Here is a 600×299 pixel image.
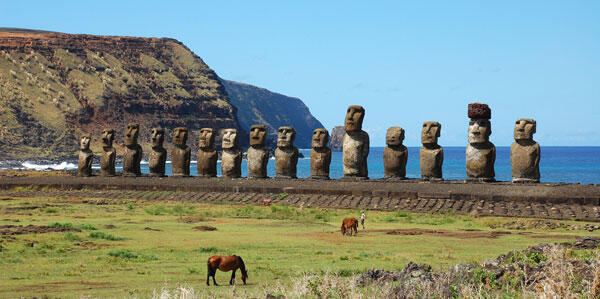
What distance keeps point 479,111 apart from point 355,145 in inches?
178

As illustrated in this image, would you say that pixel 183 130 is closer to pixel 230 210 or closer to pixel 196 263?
pixel 230 210

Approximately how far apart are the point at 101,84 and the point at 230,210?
322 ft

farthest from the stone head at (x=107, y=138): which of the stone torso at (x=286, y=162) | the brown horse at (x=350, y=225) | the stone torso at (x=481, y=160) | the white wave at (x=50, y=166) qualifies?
the white wave at (x=50, y=166)

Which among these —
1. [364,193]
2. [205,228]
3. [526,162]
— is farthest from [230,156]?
[205,228]

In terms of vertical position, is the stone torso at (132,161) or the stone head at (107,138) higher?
the stone head at (107,138)

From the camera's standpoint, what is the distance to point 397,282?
10.3 metres

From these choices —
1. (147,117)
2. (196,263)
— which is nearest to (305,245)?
(196,263)

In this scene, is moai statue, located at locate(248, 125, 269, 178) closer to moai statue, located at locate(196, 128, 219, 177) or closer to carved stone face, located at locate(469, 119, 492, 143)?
moai statue, located at locate(196, 128, 219, 177)

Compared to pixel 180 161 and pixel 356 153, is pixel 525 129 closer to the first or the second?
pixel 356 153

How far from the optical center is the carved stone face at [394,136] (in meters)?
27.0

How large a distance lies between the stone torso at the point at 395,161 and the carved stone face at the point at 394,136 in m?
0.25

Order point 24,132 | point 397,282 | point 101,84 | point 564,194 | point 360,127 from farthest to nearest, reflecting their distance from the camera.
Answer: point 101,84
point 24,132
point 360,127
point 564,194
point 397,282

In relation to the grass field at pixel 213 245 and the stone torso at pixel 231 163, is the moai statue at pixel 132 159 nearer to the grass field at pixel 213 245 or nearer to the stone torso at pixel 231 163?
the stone torso at pixel 231 163

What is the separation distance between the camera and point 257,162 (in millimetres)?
30031
